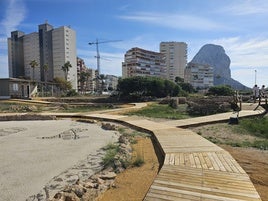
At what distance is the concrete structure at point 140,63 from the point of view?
103625mm

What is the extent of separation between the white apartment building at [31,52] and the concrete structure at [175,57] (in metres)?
61.5

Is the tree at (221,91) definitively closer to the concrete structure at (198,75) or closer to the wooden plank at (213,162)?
the wooden plank at (213,162)

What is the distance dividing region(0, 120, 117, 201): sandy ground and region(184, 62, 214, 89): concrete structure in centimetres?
11154

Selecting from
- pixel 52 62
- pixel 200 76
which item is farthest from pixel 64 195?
pixel 200 76

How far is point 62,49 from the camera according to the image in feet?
303

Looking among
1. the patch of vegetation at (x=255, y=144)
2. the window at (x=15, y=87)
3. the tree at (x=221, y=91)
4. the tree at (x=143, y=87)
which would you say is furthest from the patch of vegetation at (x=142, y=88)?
the patch of vegetation at (x=255, y=144)

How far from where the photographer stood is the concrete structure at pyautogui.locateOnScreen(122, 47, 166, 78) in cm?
10362

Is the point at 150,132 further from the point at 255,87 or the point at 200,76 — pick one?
the point at 200,76

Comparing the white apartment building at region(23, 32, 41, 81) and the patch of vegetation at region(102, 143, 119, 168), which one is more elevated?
the white apartment building at region(23, 32, 41, 81)

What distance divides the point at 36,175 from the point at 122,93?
3165cm

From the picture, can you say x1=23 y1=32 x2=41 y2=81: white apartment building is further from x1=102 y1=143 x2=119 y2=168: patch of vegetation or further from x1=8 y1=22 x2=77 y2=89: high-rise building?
x1=102 y1=143 x2=119 y2=168: patch of vegetation

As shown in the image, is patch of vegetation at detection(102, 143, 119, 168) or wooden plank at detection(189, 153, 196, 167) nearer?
wooden plank at detection(189, 153, 196, 167)

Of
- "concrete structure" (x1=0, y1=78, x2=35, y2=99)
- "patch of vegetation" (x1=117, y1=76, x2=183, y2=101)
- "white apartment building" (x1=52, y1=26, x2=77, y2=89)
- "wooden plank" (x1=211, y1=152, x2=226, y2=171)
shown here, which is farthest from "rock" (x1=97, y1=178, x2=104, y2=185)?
"white apartment building" (x1=52, y1=26, x2=77, y2=89)

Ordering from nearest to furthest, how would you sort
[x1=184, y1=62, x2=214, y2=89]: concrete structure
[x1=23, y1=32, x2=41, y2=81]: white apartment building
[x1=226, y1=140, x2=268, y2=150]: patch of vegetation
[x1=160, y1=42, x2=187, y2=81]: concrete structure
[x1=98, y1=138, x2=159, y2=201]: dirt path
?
[x1=98, y1=138, x2=159, y2=201]: dirt path, [x1=226, y1=140, x2=268, y2=150]: patch of vegetation, [x1=23, y1=32, x2=41, y2=81]: white apartment building, [x1=184, y1=62, x2=214, y2=89]: concrete structure, [x1=160, y1=42, x2=187, y2=81]: concrete structure
